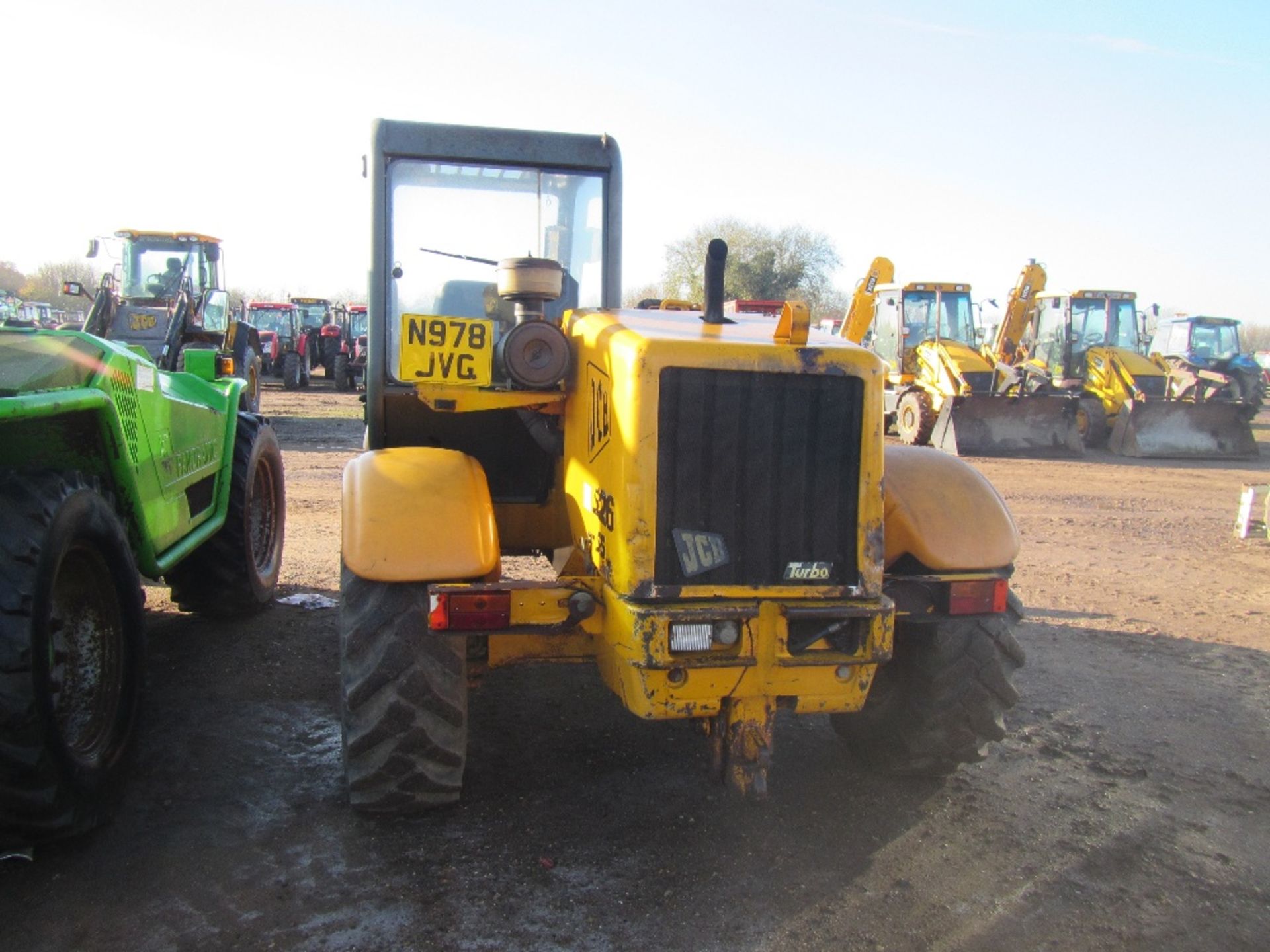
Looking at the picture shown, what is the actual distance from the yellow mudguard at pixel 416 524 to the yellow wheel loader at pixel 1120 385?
602 inches

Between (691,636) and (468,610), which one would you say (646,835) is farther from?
(468,610)

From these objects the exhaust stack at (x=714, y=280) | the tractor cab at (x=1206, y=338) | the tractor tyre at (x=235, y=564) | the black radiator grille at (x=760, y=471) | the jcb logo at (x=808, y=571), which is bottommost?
the tractor tyre at (x=235, y=564)

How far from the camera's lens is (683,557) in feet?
10.4

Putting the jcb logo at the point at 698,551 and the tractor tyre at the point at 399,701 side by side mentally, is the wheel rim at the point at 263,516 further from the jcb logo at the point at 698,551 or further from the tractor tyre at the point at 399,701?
the jcb logo at the point at 698,551

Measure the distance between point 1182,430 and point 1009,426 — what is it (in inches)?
136

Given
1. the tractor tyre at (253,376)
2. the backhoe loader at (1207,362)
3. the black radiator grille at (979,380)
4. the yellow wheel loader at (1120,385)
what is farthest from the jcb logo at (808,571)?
the backhoe loader at (1207,362)

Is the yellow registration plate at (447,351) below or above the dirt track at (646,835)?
above

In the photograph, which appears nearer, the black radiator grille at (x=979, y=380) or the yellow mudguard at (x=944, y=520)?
the yellow mudguard at (x=944, y=520)

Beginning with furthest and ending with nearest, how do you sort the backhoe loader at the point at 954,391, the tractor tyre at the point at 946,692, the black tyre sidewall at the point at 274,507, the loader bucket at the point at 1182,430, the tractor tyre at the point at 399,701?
the loader bucket at the point at 1182,430, the backhoe loader at the point at 954,391, the black tyre sidewall at the point at 274,507, the tractor tyre at the point at 946,692, the tractor tyre at the point at 399,701

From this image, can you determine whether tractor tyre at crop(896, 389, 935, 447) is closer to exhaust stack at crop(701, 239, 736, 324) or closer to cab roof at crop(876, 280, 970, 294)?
cab roof at crop(876, 280, 970, 294)

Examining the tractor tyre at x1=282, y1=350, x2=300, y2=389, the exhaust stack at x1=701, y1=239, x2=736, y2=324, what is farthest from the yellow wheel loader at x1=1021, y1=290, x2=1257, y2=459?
the tractor tyre at x1=282, y1=350, x2=300, y2=389

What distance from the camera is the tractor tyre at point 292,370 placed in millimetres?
26719

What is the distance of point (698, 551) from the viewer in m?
3.17

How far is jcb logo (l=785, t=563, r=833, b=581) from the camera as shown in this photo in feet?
10.6
